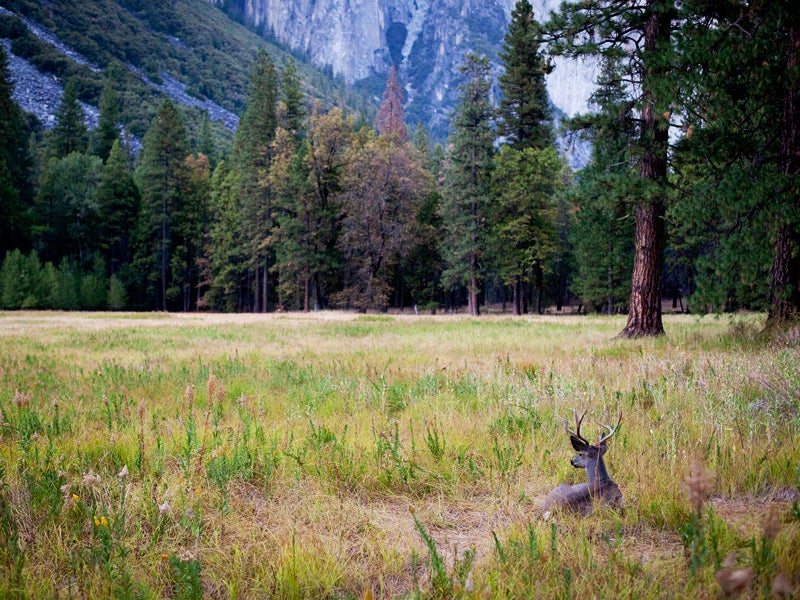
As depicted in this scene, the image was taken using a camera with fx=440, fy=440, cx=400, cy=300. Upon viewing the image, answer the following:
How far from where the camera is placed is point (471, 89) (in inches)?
1246

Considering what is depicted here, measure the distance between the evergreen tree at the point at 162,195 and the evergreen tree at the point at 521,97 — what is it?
36693 mm

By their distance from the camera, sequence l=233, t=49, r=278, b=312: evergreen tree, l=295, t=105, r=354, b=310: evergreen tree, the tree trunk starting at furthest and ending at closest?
1. l=233, t=49, r=278, b=312: evergreen tree
2. l=295, t=105, r=354, b=310: evergreen tree
3. the tree trunk

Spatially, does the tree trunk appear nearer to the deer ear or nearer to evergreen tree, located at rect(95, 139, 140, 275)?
the deer ear

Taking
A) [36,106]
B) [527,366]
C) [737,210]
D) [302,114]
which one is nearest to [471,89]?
[302,114]

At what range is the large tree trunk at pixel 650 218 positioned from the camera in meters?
10.0

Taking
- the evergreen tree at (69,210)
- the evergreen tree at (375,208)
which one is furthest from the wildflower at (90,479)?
the evergreen tree at (69,210)

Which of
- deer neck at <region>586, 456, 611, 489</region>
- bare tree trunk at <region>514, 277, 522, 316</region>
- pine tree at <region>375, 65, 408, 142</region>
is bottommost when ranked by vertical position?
deer neck at <region>586, 456, 611, 489</region>

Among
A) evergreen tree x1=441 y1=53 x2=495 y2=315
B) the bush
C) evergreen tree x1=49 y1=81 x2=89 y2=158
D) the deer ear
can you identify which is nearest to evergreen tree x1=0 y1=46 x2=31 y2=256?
the bush

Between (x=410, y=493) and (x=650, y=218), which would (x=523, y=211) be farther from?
(x=410, y=493)

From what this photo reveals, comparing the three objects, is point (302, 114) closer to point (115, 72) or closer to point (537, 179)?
point (537, 179)

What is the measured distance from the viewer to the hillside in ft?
327

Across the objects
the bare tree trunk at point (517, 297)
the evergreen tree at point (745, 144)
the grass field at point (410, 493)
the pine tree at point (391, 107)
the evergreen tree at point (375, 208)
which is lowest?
the grass field at point (410, 493)

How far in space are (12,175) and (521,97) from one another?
5260 cm

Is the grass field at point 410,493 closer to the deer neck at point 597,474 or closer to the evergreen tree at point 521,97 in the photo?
the deer neck at point 597,474
